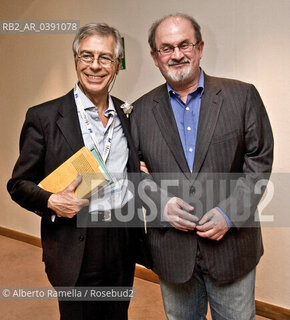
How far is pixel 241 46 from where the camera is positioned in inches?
90.8

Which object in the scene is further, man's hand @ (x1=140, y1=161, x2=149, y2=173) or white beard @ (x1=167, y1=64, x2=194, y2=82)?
man's hand @ (x1=140, y1=161, x2=149, y2=173)

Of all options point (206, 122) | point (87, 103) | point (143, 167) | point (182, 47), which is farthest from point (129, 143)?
point (182, 47)

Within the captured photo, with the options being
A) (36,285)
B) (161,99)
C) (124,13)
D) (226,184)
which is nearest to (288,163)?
(226,184)

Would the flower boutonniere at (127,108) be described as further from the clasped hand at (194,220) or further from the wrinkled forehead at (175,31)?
the clasped hand at (194,220)

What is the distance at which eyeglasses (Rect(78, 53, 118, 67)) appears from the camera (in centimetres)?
156

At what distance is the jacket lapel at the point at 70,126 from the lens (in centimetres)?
152

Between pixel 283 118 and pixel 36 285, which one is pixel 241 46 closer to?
pixel 283 118

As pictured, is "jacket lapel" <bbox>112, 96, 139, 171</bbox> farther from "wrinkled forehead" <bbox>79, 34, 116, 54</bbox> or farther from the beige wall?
the beige wall

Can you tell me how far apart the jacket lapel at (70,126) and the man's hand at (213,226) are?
618 mm

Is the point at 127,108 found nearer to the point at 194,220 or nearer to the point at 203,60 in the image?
the point at 194,220

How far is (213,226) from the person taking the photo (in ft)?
4.73

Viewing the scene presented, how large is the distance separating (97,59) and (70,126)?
32cm

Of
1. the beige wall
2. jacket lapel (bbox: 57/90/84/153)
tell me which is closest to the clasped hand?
jacket lapel (bbox: 57/90/84/153)

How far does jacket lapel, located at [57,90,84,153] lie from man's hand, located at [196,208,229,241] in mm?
618
